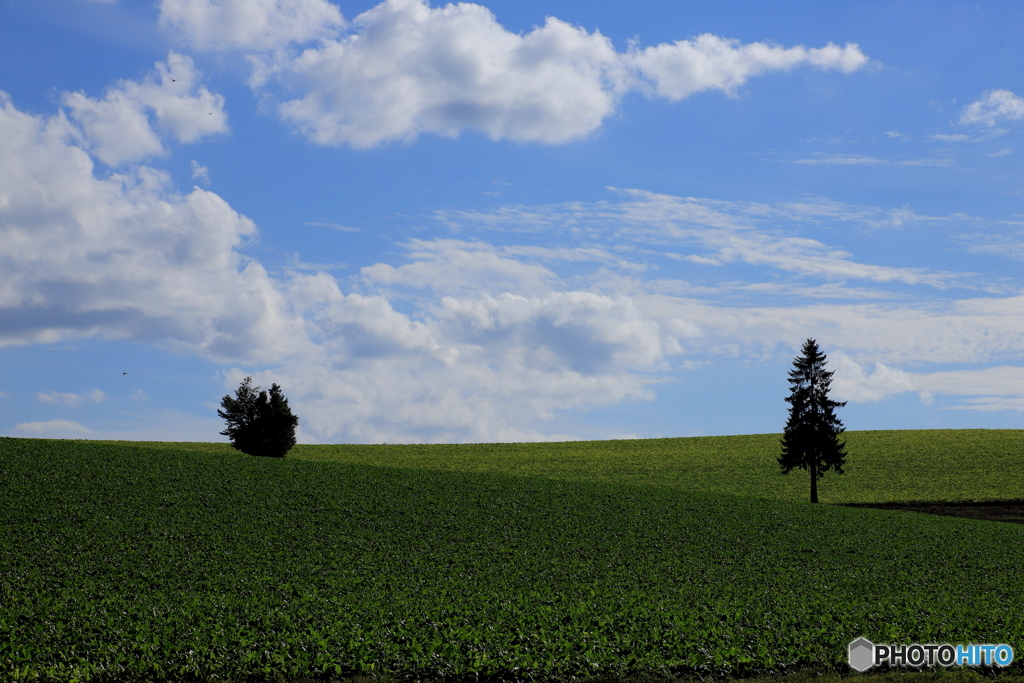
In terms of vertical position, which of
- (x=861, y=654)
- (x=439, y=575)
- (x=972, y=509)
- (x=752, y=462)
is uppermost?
(x=752, y=462)

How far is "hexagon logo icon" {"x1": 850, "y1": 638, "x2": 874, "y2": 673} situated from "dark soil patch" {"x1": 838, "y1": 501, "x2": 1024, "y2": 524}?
39.5 metres

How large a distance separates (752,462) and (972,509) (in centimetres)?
2168

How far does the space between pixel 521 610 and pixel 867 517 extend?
3026 cm

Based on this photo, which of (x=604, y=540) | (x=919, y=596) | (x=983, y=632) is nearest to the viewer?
(x=983, y=632)

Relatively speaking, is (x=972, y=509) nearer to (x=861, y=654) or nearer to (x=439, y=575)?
(x=861, y=654)

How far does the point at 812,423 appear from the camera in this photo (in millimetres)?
59594

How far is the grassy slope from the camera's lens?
62.1m

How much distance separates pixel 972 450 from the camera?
7538 centimetres

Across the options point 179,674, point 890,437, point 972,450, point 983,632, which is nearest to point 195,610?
point 179,674

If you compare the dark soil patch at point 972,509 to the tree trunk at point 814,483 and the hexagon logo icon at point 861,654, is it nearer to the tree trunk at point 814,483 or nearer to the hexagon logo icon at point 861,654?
the tree trunk at point 814,483

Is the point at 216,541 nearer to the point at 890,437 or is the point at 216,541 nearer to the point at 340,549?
the point at 340,549

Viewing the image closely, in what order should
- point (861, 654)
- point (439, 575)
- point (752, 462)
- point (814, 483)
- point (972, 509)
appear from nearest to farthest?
point (861, 654) < point (439, 575) < point (972, 509) < point (814, 483) < point (752, 462)

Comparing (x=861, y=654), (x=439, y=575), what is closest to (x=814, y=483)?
(x=439, y=575)

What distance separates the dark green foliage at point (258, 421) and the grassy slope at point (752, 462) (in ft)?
29.6
